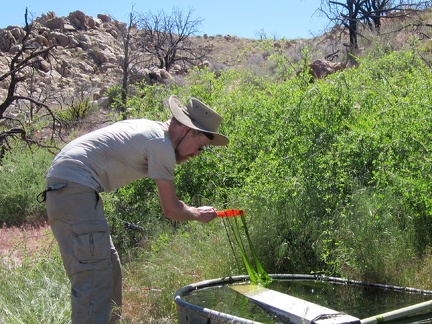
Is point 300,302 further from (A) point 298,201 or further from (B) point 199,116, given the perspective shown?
(A) point 298,201

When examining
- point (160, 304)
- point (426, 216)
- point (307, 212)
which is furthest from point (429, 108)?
point (160, 304)

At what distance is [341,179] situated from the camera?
581 centimetres

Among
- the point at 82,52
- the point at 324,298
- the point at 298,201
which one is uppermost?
the point at 82,52

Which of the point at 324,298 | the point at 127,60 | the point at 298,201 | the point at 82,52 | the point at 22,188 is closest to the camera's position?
the point at 324,298

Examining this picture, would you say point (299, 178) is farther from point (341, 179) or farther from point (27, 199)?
point (27, 199)

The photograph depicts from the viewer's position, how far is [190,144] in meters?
4.10

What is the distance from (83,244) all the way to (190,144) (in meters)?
0.88

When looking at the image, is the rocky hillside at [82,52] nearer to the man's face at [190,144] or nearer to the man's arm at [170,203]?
the man's face at [190,144]

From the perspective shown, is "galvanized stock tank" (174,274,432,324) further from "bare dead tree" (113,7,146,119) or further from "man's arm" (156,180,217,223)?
"bare dead tree" (113,7,146,119)

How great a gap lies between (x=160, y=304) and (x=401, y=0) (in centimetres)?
2220

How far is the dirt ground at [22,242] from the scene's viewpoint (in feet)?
24.9

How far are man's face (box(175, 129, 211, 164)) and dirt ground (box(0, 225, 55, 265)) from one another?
11.3 feet

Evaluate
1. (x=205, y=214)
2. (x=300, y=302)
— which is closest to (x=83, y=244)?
(x=205, y=214)

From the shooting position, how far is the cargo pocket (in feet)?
13.2
